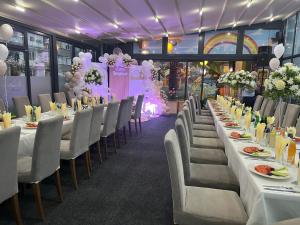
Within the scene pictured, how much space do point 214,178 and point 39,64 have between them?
19.5 ft

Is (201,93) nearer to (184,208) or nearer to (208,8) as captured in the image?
(208,8)

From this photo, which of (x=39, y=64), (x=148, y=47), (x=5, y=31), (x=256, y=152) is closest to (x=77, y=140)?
(x=256, y=152)

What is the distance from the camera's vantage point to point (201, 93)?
966cm

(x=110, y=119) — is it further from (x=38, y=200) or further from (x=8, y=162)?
(x=8, y=162)

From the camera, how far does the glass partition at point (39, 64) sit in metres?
6.21

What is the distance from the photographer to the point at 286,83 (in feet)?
8.12

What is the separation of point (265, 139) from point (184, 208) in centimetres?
116

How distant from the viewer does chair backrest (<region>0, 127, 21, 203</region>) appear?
5.69 ft

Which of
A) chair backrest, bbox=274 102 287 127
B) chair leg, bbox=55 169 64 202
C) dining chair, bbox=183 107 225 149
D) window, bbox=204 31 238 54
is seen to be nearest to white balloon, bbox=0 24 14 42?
chair leg, bbox=55 169 64 202

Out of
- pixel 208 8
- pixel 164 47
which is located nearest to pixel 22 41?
pixel 208 8

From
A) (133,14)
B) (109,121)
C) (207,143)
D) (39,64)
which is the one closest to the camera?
(207,143)

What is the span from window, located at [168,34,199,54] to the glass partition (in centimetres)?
458

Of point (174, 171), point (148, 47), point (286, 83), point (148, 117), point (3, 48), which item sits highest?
point (148, 47)

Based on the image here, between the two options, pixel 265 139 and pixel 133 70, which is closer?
pixel 265 139
